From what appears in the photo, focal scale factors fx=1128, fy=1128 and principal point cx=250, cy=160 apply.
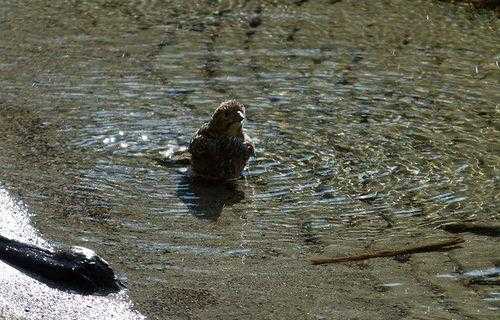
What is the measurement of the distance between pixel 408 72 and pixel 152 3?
340cm

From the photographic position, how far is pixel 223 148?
26.8 feet

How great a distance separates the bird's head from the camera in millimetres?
8211

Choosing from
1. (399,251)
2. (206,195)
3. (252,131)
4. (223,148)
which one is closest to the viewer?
(399,251)

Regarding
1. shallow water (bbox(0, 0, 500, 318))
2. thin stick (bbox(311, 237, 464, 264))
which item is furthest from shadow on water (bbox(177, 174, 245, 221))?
thin stick (bbox(311, 237, 464, 264))

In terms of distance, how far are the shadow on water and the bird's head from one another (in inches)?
15.7

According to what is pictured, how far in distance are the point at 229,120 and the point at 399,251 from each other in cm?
202

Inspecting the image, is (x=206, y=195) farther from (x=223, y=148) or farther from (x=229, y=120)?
(x=229, y=120)

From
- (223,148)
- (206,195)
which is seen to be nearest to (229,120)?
(223,148)

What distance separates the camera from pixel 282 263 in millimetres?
6500

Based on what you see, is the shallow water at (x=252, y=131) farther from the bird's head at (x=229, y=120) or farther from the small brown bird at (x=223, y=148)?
the bird's head at (x=229, y=120)

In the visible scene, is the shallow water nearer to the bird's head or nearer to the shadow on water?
the shadow on water

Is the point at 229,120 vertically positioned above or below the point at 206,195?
above

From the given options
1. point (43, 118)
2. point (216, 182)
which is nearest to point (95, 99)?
point (43, 118)

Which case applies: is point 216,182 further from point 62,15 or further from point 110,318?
point 62,15
